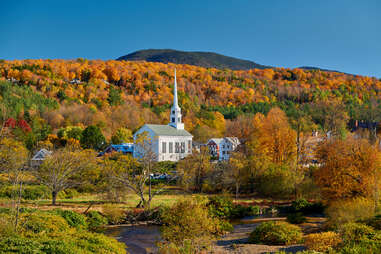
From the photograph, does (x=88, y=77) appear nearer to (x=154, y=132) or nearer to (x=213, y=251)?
(x=154, y=132)

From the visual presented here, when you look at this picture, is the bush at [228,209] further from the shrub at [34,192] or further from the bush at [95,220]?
the shrub at [34,192]

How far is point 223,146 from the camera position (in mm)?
77125

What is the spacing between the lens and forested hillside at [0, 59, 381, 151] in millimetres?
91562

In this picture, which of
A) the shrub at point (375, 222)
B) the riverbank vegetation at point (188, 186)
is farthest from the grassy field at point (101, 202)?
the shrub at point (375, 222)

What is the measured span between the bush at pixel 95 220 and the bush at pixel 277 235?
12.9 meters

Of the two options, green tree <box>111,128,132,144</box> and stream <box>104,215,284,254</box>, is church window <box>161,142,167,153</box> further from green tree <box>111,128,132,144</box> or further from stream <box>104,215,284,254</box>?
stream <box>104,215,284,254</box>

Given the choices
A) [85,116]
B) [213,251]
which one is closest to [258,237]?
[213,251]

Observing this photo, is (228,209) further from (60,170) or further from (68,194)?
(68,194)

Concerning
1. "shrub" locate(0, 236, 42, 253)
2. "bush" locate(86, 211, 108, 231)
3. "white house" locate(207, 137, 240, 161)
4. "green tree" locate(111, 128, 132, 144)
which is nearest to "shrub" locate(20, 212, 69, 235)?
"shrub" locate(0, 236, 42, 253)

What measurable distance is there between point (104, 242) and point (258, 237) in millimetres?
10560

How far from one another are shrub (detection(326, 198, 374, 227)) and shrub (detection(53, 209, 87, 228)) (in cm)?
1859

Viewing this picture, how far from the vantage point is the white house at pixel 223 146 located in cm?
7295

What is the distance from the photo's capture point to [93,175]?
42.1m

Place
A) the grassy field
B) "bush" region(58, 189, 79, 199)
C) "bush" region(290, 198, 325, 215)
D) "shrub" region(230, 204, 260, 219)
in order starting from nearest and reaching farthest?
1. the grassy field
2. "shrub" region(230, 204, 260, 219)
3. "bush" region(290, 198, 325, 215)
4. "bush" region(58, 189, 79, 199)
